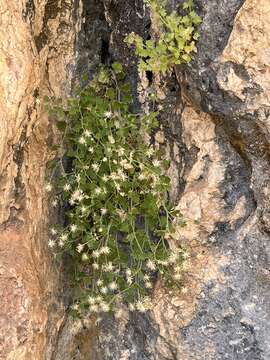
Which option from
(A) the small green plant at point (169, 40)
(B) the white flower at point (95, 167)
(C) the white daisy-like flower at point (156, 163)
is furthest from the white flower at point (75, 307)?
(A) the small green plant at point (169, 40)

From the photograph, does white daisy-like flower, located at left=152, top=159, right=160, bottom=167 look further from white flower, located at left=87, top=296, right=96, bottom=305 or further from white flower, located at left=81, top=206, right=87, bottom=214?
white flower, located at left=87, top=296, right=96, bottom=305

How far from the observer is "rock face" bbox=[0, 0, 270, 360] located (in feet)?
8.76

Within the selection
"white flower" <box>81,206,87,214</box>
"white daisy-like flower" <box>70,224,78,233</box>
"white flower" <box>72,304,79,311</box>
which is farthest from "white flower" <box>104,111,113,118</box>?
"white flower" <box>72,304,79,311</box>

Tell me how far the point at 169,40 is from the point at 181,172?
74 cm

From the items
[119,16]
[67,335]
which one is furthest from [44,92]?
[67,335]

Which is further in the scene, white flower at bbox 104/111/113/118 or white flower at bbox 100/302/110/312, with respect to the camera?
white flower at bbox 100/302/110/312

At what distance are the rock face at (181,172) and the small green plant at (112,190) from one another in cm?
11

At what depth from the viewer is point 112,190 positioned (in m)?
2.93

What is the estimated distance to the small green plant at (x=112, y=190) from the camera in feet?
9.49

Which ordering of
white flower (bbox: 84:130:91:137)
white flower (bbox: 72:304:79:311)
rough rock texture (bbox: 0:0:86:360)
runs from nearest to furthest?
rough rock texture (bbox: 0:0:86:360) → white flower (bbox: 84:130:91:137) → white flower (bbox: 72:304:79:311)

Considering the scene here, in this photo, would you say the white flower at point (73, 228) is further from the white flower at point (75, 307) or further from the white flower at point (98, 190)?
the white flower at point (75, 307)

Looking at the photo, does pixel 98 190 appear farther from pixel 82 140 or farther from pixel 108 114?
pixel 108 114

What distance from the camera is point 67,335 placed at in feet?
11.1

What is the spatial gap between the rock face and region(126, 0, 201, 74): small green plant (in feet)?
0.20
